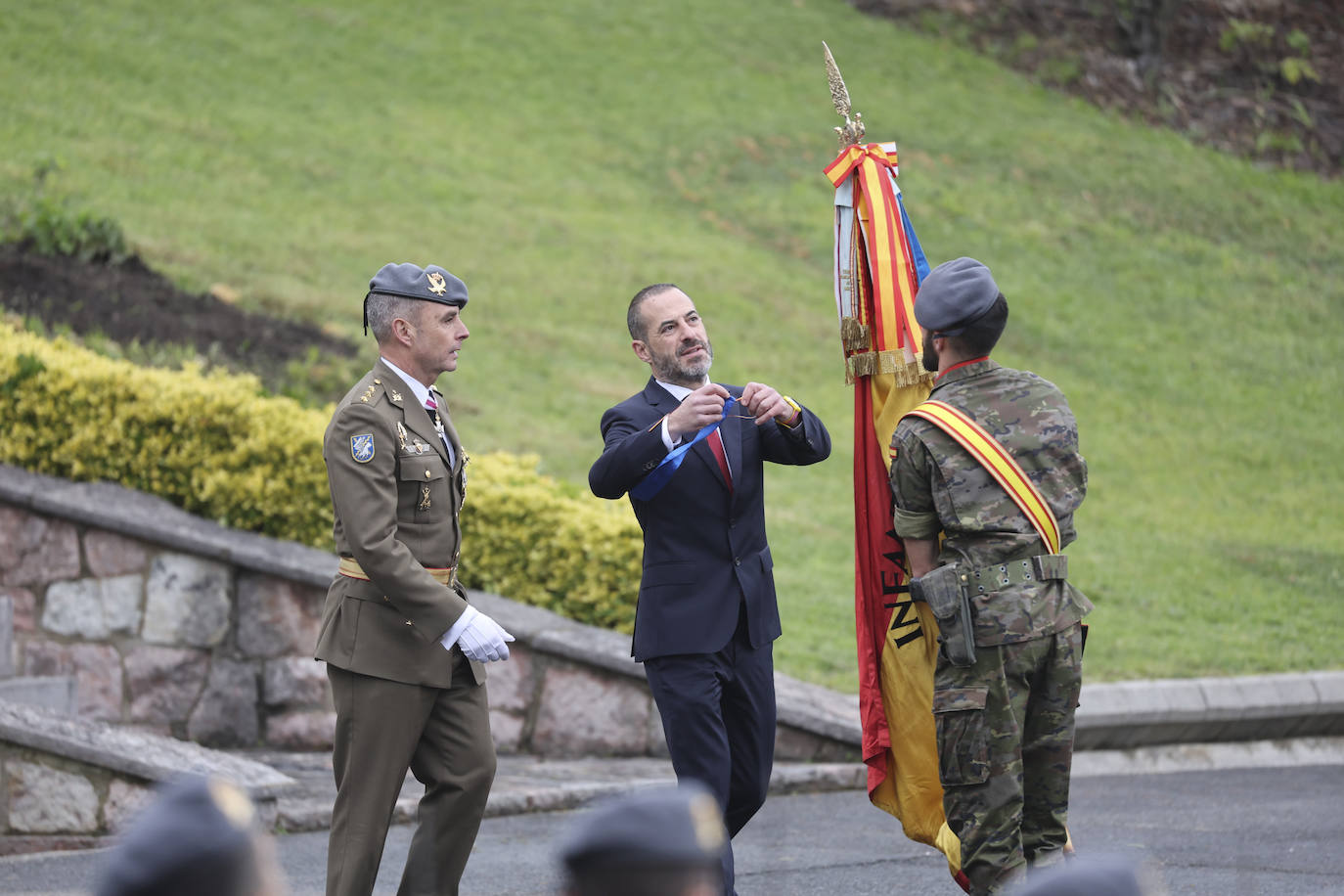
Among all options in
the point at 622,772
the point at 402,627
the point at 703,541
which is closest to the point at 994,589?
the point at 703,541

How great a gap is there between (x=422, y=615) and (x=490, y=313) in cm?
1049

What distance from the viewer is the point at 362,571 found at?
4281mm

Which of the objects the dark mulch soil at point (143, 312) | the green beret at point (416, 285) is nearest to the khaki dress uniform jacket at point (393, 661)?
the green beret at point (416, 285)

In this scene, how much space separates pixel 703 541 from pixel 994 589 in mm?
1013

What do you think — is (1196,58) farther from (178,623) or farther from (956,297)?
(956,297)

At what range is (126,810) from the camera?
5766mm

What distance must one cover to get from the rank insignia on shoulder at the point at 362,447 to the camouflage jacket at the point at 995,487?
147cm

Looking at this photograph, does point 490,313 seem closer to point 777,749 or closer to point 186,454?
point 186,454

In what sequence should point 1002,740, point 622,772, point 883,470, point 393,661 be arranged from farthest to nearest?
point 622,772 < point 883,470 < point 393,661 < point 1002,740

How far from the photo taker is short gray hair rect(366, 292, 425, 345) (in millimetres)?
4363

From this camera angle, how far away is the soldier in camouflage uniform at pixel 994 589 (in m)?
3.91

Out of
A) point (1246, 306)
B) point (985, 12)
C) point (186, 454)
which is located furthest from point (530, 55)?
point (186, 454)

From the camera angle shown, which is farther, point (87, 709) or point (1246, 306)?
point (1246, 306)

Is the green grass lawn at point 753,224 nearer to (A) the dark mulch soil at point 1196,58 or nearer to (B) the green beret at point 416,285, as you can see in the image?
(A) the dark mulch soil at point 1196,58
